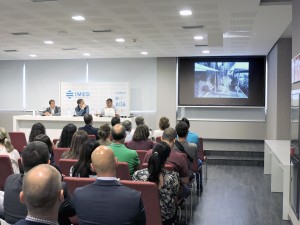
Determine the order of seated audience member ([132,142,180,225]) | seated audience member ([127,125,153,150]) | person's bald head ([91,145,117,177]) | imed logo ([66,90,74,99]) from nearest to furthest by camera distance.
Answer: person's bald head ([91,145,117,177]) < seated audience member ([132,142,180,225]) < seated audience member ([127,125,153,150]) < imed logo ([66,90,74,99])

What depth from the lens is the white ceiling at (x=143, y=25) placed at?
555cm

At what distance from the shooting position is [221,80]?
1169 centimetres

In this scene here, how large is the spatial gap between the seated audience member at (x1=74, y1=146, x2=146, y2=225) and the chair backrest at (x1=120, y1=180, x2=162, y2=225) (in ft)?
1.83

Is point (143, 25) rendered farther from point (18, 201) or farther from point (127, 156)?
point (18, 201)

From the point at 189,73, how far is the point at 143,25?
5205mm

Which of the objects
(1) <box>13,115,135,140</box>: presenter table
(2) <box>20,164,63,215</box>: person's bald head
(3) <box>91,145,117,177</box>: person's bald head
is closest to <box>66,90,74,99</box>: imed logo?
(1) <box>13,115,135,140</box>: presenter table

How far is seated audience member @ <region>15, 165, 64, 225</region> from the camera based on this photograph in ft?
4.80

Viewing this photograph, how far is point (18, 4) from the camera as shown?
18.1ft

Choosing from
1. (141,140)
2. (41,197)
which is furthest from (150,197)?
(141,140)

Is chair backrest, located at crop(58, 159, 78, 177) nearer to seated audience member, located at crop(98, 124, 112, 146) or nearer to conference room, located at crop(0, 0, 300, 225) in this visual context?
seated audience member, located at crop(98, 124, 112, 146)

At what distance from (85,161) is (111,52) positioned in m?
7.56

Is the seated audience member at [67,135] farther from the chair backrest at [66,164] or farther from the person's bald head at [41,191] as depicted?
the person's bald head at [41,191]

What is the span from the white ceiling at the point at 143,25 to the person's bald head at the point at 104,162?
3489mm

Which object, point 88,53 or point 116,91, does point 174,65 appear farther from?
point 88,53
